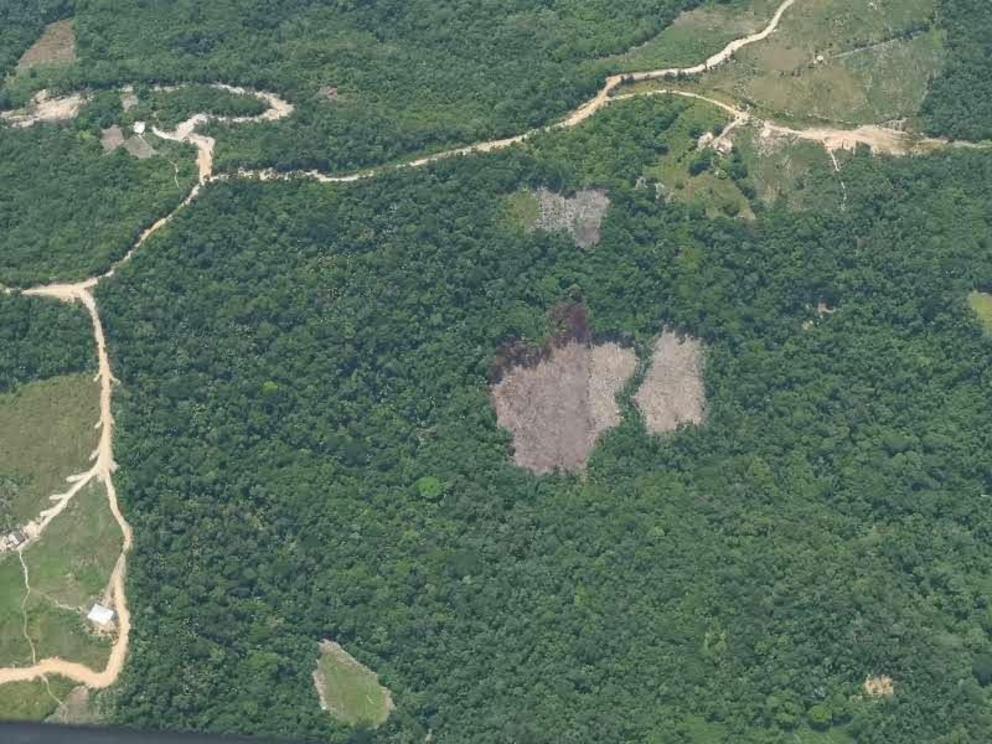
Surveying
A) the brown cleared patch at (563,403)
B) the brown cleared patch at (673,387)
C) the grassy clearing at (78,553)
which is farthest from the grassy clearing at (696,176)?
the grassy clearing at (78,553)

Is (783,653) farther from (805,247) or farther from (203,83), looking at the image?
(203,83)

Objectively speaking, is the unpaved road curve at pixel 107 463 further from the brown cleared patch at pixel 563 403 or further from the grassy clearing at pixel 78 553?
the brown cleared patch at pixel 563 403

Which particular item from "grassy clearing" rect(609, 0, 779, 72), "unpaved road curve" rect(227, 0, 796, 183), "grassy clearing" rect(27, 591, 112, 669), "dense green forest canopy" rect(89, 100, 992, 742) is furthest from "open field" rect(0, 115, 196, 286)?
"grassy clearing" rect(609, 0, 779, 72)

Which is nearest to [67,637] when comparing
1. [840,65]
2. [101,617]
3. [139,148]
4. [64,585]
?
[101,617]

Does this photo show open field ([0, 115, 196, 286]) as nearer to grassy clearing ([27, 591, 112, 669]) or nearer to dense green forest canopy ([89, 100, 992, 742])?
dense green forest canopy ([89, 100, 992, 742])

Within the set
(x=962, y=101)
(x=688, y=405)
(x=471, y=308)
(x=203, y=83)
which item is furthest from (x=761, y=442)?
(x=203, y=83)

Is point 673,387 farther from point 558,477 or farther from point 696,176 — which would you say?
point 696,176
